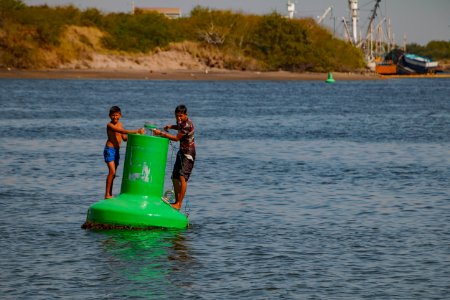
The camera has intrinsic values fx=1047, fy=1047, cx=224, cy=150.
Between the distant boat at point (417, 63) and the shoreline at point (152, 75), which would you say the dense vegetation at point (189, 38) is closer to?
the shoreline at point (152, 75)

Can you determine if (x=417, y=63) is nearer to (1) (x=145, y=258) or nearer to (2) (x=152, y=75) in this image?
(2) (x=152, y=75)

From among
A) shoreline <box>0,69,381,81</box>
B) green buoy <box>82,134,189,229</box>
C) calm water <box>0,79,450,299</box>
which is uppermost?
green buoy <box>82,134,189,229</box>

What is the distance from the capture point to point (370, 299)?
417 inches

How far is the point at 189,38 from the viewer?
122125 mm

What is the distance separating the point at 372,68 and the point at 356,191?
130 metres

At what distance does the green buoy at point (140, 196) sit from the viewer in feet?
45.9

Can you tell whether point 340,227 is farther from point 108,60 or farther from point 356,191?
point 108,60

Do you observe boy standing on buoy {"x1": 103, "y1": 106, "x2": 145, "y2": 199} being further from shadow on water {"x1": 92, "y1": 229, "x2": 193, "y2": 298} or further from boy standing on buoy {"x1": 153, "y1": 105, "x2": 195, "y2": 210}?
shadow on water {"x1": 92, "y1": 229, "x2": 193, "y2": 298}

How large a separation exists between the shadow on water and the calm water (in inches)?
0.8

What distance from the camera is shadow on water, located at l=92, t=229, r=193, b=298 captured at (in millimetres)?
11031

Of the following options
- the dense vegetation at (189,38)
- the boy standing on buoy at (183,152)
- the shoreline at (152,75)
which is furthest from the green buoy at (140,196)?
the dense vegetation at (189,38)

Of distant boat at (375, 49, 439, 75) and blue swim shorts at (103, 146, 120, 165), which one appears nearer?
blue swim shorts at (103, 146, 120, 165)

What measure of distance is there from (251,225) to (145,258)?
9.42 feet

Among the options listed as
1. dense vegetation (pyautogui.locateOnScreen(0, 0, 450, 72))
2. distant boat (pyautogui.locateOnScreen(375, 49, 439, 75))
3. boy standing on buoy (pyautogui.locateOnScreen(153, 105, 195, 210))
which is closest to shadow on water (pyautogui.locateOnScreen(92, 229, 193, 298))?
boy standing on buoy (pyautogui.locateOnScreen(153, 105, 195, 210))
